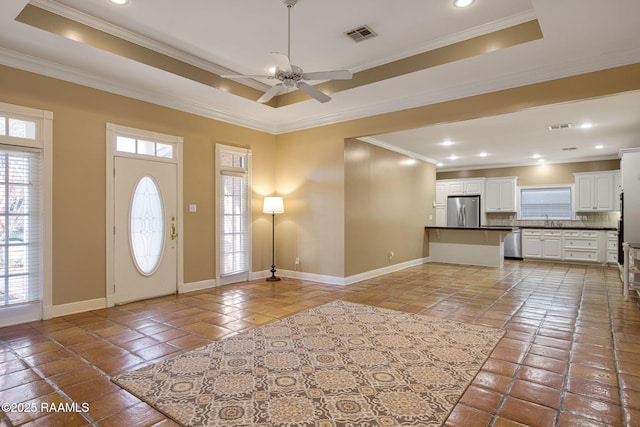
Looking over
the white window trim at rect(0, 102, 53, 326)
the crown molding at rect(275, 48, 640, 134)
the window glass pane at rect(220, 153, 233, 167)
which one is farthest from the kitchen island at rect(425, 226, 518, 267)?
the white window trim at rect(0, 102, 53, 326)

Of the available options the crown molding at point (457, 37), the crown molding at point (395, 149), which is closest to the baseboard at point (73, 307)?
the crown molding at point (457, 37)

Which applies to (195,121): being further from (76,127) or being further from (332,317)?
(332,317)

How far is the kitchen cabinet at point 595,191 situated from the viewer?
8469 millimetres

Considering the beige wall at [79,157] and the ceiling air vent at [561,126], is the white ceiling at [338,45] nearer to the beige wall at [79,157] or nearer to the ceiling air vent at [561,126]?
the beige wall at [79,157]

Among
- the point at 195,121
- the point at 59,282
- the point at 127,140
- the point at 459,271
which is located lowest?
the point at 459,271

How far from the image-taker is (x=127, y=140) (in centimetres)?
447

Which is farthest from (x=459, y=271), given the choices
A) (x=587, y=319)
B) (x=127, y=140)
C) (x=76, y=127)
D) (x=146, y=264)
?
(x=76, y=127)

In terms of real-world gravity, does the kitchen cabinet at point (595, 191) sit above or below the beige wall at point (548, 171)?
below

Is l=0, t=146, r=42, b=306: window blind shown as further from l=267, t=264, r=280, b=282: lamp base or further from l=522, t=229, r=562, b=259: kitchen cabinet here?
l=522, t=229, r=562, b=259: kitchen cabinet

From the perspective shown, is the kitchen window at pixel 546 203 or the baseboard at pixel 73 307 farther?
the kitchen window at pixel 546 203

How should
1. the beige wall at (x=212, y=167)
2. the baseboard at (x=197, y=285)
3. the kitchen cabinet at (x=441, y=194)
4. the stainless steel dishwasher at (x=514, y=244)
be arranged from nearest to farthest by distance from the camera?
the beige wall at (x=212, y=167) → the baseboard at (x=197, y=285) → the stainless steel dishwasher at (x=514, y=244) → the kitchen cabinet at (x=441, y=194)

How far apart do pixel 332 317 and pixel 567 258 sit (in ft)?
25.3

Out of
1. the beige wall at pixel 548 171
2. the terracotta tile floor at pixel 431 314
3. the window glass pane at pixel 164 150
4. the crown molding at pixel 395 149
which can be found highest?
the crown molding at pixel 395 149

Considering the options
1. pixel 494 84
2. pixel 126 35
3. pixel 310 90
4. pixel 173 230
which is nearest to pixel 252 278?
pixel 173 230
